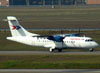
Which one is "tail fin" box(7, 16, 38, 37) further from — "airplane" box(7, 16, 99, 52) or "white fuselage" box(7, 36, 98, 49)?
"white fuselage" box(7, 36, 98, 49)

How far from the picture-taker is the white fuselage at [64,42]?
65.8 metres

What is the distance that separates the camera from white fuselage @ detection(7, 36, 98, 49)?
6581 centimetres

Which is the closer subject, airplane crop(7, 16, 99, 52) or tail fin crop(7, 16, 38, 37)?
airplane crop(7, 16, 99, 52)

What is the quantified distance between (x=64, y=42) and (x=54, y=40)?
5.00 ft

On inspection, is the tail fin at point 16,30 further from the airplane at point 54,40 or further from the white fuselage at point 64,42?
the white fuselage at point 64,42

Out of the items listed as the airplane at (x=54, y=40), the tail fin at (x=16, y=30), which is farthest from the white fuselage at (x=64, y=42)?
the tail fin at (x=16, y=30)

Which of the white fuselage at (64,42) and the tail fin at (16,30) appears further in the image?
the tail fin at (16,30)

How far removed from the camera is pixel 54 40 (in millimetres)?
67000

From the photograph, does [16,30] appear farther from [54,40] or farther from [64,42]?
[64,42]

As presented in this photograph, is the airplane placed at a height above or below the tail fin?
below

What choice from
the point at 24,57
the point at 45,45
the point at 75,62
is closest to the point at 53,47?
the point at 45,45

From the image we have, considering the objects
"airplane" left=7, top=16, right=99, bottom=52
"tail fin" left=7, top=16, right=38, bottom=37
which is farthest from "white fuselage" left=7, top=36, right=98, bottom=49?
"tail fin" left=7, top=16, right=38, bottom=37

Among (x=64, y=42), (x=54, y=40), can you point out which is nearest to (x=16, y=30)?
(x=54, y=40)

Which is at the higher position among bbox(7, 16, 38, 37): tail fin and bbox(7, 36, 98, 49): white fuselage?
bbox(7, 16, 38, 37): tail fin
